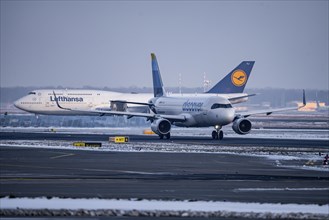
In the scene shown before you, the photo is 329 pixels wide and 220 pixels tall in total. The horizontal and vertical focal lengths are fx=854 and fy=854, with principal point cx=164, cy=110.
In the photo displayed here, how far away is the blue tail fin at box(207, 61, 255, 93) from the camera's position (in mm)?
105438

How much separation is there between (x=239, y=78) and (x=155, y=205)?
85.8 m

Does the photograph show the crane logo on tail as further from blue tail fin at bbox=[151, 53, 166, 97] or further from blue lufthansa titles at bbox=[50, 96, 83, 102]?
blue tail fin at bbox=[151, 53, 166, 97]

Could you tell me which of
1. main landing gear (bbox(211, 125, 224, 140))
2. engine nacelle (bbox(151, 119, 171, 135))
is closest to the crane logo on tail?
main landing gear (bbox(211, 125, 224, 140))

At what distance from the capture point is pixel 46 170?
3212 centimetres

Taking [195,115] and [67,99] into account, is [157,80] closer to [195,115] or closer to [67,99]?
[195,115]

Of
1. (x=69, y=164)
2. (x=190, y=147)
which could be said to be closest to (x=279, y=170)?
(x=69, y=164)

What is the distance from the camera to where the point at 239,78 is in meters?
106

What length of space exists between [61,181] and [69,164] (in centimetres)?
845

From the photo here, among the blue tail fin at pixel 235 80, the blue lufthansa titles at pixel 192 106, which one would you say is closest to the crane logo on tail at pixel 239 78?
the blue tail fin at pixel 235 80

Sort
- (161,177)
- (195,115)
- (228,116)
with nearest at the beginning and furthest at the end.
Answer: (161,177)
(228,116)
(195,115)

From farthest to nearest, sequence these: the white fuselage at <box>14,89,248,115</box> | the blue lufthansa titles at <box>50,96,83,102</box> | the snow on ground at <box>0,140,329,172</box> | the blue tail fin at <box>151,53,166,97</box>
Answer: the blue lufthansa titles at <box>50,96,83,102</box> < the white fuselage at <box>14,89,248,115</box> < the blue tail fin at <box>151,53,166,97</box> < the snow on ground at <box>0,140,329,172</box>

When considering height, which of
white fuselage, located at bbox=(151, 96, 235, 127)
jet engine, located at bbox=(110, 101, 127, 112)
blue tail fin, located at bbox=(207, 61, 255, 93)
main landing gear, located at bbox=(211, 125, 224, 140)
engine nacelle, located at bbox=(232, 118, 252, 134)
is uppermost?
blue tail fin, located at bbox=(207, 61, 255, 93)

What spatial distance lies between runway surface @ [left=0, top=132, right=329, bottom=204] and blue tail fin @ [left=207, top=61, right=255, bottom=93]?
62.0 metres

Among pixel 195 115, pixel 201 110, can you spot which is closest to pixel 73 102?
pixel 195 115
